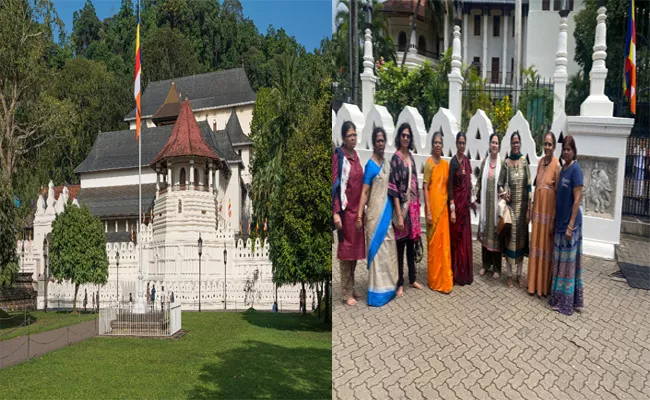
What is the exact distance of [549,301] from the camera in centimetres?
283

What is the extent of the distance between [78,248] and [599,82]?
2.80 meters

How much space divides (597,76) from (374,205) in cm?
117

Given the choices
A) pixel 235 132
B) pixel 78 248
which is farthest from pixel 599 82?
pixel 78 248

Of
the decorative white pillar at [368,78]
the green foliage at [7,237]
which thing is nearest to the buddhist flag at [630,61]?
the decorative white pillar at [368,78]

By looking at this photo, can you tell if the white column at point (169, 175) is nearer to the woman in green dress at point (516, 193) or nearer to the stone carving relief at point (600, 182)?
the woman in green dress at point (516, 193)

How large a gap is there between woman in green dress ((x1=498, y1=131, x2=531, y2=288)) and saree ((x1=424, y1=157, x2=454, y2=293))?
0.91 ft

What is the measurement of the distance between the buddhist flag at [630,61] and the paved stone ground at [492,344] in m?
0.76

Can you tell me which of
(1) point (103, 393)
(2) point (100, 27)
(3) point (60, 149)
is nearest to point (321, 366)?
(1) point (103, 393)

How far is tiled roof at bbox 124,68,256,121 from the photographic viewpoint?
10.9ft

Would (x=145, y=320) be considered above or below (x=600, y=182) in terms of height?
below

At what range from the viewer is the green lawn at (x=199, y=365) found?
3166 mm

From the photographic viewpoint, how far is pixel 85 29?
3.70 meters

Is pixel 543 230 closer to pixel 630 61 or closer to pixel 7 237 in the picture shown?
pixel 630 61

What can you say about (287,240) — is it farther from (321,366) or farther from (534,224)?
(534,224)
